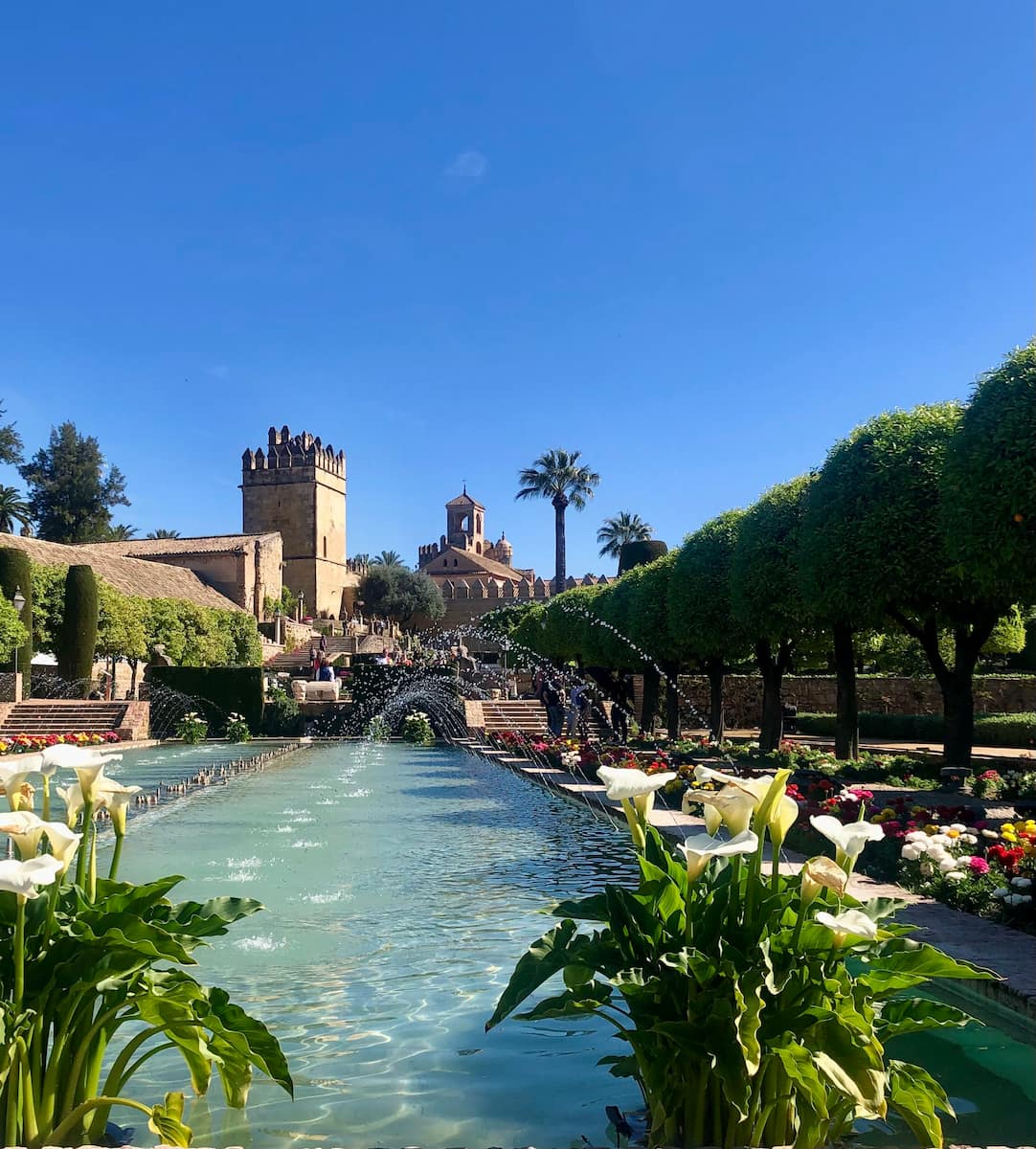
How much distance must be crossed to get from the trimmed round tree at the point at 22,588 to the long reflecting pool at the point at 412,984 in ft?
67.9

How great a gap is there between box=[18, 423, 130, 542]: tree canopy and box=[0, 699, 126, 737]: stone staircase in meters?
39.5

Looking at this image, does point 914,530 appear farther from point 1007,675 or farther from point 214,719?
point 214,719

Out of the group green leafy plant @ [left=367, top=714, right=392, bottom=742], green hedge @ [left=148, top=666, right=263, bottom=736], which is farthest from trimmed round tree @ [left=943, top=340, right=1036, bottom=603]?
green hedge @ [left=148, top=666, right=263, bottom=736]

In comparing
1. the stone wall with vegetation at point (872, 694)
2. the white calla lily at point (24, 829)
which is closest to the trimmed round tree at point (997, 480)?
the white calla lily at point (24, 829)

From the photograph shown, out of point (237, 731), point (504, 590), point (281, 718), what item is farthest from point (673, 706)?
point (504, 590)

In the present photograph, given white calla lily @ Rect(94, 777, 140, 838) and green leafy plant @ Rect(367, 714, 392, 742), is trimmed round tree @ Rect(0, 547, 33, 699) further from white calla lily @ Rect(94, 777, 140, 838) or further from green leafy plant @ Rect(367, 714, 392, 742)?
white calla lily @ Rect(94, 777, 140, 838)

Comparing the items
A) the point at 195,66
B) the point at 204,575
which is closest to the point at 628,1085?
the point at 195,66

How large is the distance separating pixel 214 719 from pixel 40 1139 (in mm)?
29435

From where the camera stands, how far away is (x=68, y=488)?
6288cm

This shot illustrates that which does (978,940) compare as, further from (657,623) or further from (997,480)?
(657,623)

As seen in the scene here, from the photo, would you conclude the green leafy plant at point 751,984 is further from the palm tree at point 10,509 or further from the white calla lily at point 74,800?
the palm tree at point 10,509

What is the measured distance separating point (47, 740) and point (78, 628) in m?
11.1

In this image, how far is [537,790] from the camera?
14.1 m

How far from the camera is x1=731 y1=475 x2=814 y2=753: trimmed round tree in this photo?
15758 millimetres
